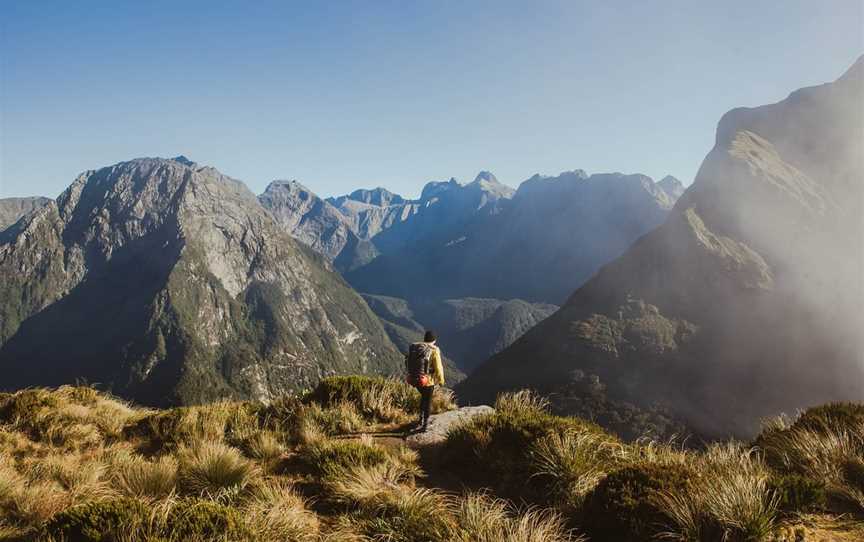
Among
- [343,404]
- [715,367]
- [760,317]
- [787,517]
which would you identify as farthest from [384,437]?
[760,317]

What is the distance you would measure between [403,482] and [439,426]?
15.6 ft

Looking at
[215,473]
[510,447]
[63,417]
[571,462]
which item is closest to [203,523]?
[215,473]

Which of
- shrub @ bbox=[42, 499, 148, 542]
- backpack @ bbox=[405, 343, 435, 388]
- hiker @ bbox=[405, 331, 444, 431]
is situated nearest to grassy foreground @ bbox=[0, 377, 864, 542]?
shrub @ bbox=[42, 499, 148, 542]

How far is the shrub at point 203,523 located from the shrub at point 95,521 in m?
0.42

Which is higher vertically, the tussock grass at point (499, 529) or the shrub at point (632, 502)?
the tussock grass at point (499, 529)

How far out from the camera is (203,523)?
20.3 ft

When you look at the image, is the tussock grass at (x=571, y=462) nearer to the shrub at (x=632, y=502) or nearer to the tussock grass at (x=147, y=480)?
the shrub at (x=632, y=502)

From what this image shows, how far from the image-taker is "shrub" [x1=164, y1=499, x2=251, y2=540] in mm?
5984

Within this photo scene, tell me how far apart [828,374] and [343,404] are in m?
219

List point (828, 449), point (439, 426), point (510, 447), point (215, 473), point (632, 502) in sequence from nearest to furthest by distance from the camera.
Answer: point (632, 502) < point (215, 473) < point (828, 449) < point (510, 447) < point (439, 426)

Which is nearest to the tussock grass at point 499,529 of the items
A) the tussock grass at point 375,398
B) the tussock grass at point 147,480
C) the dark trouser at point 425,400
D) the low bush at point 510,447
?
the low bush at point 510,447

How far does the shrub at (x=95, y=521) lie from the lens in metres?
A: 5.97

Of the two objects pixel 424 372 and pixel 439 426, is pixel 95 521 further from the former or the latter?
pixel 439 426

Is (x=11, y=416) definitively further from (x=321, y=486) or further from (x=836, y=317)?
(x=836, y=317)
